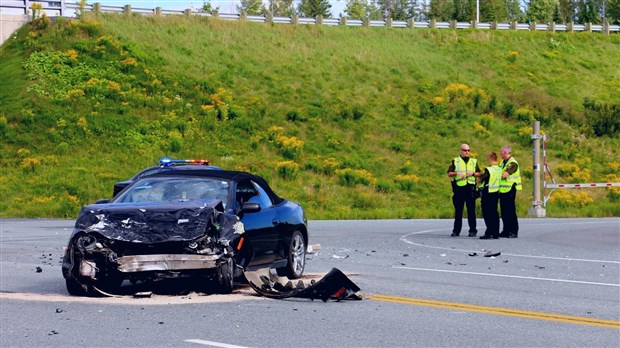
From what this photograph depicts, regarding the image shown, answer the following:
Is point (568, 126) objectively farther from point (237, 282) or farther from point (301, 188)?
point (237, 282)

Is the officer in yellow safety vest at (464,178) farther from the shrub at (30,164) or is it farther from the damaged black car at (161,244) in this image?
the shrub at (30,164)

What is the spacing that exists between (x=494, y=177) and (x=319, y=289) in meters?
11.0

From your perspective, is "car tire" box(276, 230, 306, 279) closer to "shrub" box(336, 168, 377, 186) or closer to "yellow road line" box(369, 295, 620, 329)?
"yellow road line" box(369, 295, 620, 329)

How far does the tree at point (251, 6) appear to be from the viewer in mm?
137675

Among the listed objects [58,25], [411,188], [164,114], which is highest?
[58,25]

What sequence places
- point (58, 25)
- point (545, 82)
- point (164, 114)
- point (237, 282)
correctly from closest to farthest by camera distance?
1. point (237, 282)
2. point (164, 114)
3. point (58, 25)
4. point (545, 82)

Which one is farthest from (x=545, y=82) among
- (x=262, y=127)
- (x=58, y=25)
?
(x=58, y=25)

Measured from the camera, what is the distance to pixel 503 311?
1141 cm

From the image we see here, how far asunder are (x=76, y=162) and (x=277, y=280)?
34.0 metres

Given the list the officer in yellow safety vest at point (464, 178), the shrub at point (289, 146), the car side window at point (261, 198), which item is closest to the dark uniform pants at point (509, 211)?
the officer in yellow safety vest at point (464, 178)

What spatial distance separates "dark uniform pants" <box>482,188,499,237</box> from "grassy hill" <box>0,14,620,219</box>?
13.9 metres

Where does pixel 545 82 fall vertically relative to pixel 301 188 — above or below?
above

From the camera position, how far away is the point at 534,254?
19.0m

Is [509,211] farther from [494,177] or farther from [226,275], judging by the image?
[226,275]
